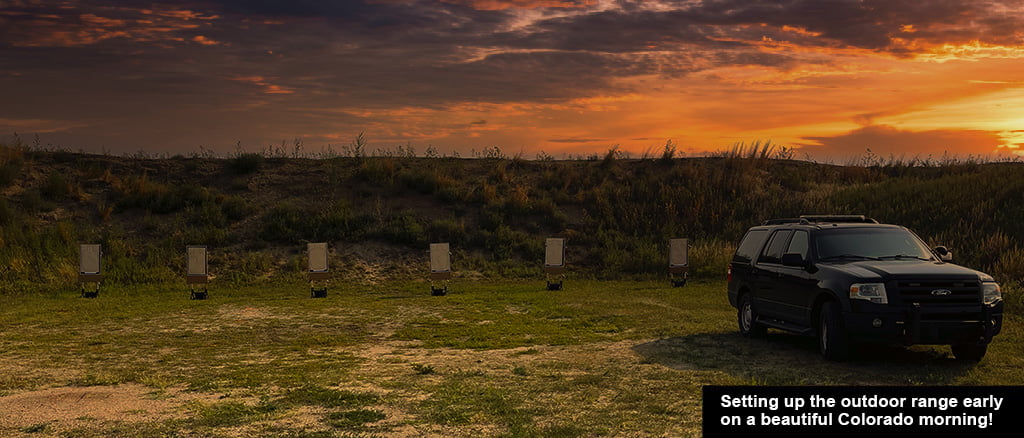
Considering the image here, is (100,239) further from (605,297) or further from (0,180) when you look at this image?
(605,297)

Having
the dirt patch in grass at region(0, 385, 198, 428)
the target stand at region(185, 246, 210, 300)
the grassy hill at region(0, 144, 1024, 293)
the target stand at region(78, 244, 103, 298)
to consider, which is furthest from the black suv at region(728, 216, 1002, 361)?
the target stand at region(78, 244, 103, 298)

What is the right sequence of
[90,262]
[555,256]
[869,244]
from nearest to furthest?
[869,244] → [90,262] → [555,256]

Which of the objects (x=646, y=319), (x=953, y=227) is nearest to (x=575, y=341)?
(x=646, y=319)

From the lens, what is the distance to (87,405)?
939 cm

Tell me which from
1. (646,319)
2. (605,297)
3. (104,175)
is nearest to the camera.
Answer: (646,319)

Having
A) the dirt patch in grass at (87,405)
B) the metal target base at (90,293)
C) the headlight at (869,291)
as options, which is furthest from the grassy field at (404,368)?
the metal target base at (90,293)

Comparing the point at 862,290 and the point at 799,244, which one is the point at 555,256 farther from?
the point at 862,290

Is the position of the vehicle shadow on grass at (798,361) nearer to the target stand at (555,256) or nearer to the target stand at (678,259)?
the target stand at (678,259)

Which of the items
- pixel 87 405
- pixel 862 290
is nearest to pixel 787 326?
pixel 862 290

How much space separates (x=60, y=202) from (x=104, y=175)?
3.31m

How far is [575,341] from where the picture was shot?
1465 centimetres

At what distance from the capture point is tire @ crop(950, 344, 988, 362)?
11784 millimetres

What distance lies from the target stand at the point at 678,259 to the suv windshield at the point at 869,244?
13279 millimetres

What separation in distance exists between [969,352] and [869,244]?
2014 mm
